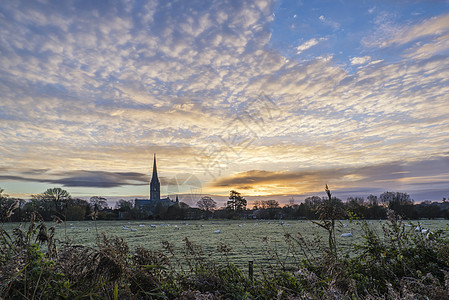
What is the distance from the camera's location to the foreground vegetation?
2383 millimetres

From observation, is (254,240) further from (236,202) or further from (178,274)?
(236,202)

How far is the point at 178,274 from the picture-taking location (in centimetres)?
419

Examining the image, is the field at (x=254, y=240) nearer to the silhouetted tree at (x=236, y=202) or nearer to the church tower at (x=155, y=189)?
the silhouetted tree at (x=236, y=202)

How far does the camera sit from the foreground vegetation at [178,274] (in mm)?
2383

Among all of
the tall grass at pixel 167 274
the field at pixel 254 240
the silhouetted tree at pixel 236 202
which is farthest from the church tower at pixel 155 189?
the tall grass at pixel 167 274

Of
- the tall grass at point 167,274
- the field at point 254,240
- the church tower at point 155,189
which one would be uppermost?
the church tower at point 155,189

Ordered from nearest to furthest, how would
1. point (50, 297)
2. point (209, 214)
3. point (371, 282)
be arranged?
point (50, 297), point (371, 282), point (209, 214)

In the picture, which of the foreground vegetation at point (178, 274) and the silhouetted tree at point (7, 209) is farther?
the silhouetted tree at point (7, 209)

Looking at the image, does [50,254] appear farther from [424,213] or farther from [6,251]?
[424,213]

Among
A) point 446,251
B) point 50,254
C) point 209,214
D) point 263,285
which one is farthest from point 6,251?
point 209,214

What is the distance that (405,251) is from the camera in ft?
16.8

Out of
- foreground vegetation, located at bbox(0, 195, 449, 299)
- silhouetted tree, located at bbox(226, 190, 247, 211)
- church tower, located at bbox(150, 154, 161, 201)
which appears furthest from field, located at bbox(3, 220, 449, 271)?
church tower, located at bbox(150, 154, 161, 201)

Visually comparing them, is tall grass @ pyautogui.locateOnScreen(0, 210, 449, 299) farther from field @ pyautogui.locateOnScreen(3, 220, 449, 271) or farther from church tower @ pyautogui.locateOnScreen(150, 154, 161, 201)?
church tower @ pyautogui.locateOnScreen(150, 154, 161, 201)

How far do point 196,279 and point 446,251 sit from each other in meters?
4.59
